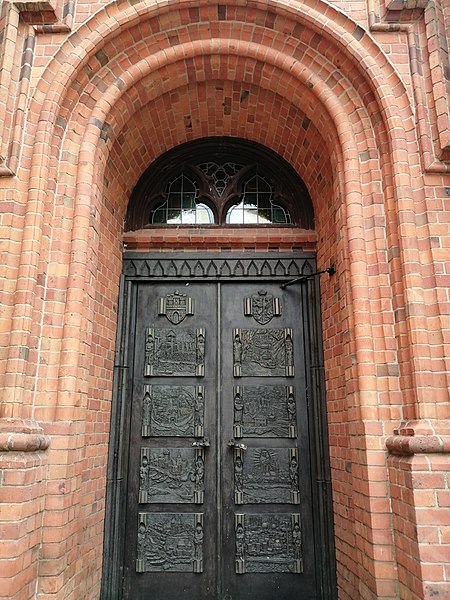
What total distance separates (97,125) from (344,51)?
7.34ft

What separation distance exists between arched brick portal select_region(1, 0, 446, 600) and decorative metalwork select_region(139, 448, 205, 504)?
1.48ft

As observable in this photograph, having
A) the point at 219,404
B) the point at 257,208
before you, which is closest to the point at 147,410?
the point at 219,404

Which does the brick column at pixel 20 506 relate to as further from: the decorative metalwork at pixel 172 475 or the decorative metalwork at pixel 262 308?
the decorative metalwork at pixel 262 308

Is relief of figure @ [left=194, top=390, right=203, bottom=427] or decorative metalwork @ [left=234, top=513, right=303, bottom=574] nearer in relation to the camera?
decorative metalwork @ [left=234, top=513, right=303, bottom=574]

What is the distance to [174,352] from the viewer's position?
4.63 metres

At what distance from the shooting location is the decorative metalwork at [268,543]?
13.5 ft

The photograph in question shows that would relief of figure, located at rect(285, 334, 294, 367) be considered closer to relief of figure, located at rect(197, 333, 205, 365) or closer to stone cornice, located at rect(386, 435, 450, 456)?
relief of figure, located at rect(197, 333, 205, 365)

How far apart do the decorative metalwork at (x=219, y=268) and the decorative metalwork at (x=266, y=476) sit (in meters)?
1.76

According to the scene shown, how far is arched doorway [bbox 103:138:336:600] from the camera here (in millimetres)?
4133

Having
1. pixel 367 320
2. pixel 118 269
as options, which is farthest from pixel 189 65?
pixel 367 320

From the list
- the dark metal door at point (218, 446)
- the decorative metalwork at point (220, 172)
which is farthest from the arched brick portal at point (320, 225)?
the decorative metalwork at point (220, 172)

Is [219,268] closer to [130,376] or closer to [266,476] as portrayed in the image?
[130,376]

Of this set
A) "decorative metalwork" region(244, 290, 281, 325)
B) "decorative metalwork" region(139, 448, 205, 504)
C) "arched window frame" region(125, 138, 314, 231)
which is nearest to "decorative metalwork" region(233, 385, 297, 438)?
"decorative metalwork" region(139, 448, 205, 504)

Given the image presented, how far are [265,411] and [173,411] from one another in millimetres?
904
